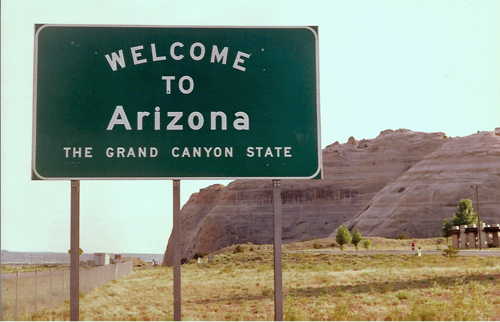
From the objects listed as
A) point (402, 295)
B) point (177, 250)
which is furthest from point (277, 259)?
point (402, 295)

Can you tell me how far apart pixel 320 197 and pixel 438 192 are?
4436 centimetres

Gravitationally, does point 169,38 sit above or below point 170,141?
above

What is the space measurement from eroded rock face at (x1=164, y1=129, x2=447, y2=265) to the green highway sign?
140 metres

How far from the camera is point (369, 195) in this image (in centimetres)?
15750

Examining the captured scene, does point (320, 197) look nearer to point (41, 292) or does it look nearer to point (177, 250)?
point (41, 292)

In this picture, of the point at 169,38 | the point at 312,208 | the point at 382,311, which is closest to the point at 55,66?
the point at 169,38

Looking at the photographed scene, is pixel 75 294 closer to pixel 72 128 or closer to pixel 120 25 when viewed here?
pixel 72 128

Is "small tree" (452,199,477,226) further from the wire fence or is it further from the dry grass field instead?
the dry grass field

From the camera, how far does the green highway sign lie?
998cm

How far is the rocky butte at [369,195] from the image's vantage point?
122m

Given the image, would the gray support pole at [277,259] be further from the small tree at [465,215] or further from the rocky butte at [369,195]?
the rocky butte at [369,195]

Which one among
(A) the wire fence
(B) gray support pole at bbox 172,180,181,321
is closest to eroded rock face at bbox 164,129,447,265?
(A) the wire fence

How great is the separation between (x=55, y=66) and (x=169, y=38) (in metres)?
1.95

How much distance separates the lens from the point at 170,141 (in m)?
10.0
